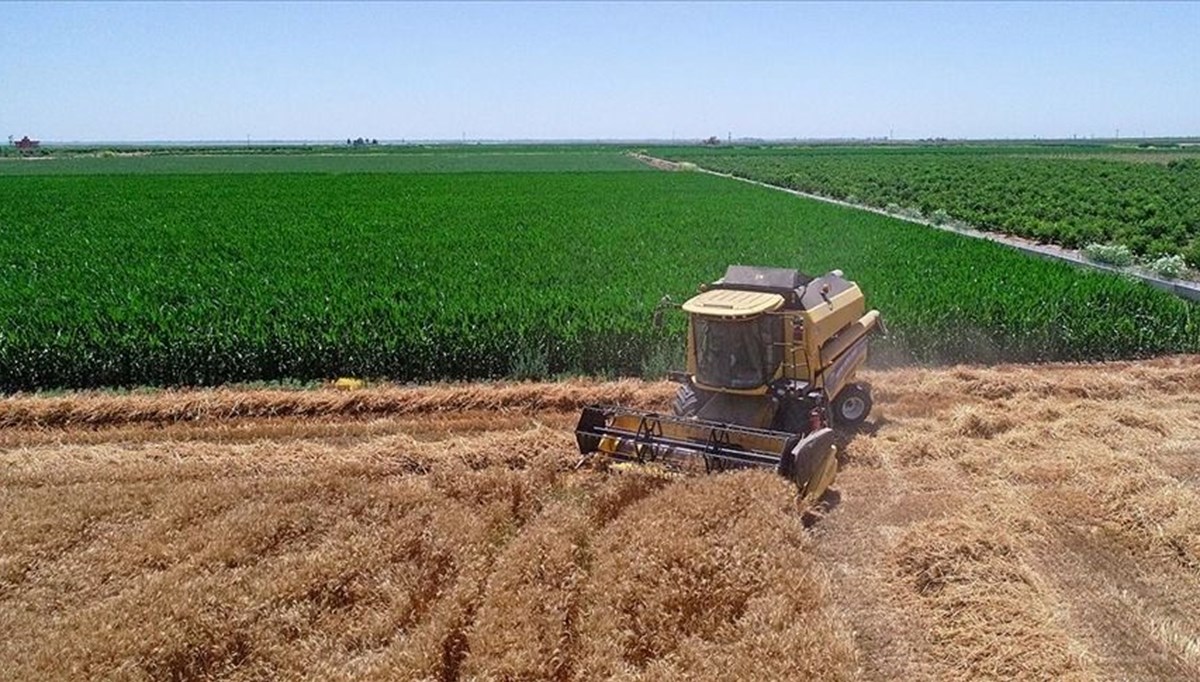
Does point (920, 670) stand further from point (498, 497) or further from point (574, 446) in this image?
point (574, 446)

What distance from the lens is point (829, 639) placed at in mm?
5277

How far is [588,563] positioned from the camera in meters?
6.71

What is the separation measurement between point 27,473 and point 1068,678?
9571 millimetres

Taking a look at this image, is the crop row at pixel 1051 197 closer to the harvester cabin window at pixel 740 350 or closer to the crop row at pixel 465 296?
the crop row at pixel 465 296

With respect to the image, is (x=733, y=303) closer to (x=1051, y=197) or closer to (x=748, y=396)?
(x=748, y=396)

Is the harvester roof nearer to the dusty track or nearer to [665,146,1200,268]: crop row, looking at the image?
the dusty track

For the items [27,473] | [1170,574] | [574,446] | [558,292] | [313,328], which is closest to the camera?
[1170,574]

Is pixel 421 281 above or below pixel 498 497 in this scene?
above

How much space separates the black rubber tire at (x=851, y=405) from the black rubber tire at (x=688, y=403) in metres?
2.10

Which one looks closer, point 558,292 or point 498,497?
point 498,497

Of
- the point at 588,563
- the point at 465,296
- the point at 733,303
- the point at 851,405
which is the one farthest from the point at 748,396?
the point at 465,296

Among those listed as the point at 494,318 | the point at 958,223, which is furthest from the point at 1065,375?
the point at 958,223

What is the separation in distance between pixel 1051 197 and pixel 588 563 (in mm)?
34976

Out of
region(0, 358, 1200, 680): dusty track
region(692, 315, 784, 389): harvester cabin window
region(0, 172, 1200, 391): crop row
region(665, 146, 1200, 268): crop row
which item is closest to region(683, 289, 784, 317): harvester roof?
region(692, 315, 784, 389): harvester cabin window
